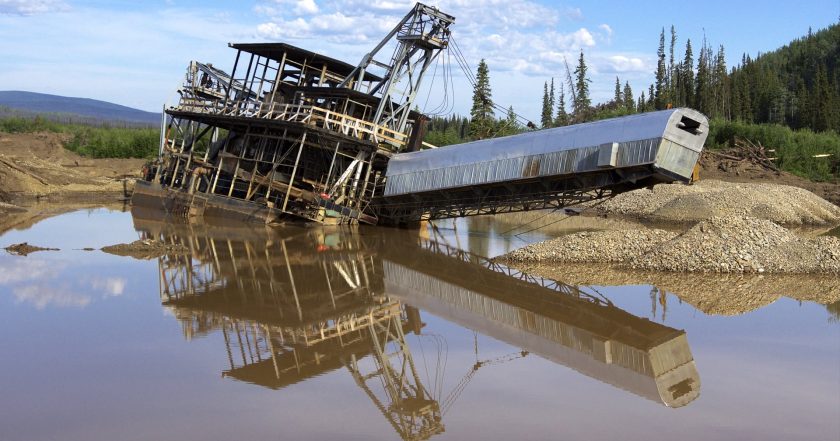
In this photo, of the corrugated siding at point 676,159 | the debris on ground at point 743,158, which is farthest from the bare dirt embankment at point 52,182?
the debris on ground at point 743,158

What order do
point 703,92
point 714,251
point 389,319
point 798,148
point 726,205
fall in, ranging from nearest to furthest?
1. point 389,319
2. point 714,251
3. point 726,205
4. point 798,148
5. point 703,92

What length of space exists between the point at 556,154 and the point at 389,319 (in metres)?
9.73

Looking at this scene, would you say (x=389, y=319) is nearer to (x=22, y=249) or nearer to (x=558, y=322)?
(x=558, y=322)

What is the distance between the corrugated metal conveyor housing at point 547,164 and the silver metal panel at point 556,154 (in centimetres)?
3

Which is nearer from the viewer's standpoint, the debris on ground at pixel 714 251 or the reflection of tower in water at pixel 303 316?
the reflection of tower in water at pixel 303 316

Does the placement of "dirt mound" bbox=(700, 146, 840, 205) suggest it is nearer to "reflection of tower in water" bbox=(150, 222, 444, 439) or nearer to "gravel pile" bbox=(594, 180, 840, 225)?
"gravel pile" bbox=(594, 180, 840, 225)

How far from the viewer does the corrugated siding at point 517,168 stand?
75.0 ft

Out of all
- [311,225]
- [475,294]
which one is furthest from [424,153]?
[475,294]

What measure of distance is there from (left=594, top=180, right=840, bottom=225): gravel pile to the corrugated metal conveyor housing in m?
Answer: 13.1

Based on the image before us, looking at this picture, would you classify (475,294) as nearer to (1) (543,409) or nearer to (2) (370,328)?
(2) (370,328)

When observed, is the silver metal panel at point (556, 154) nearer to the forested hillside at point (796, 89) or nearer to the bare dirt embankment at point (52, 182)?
the bare dirt embankment at point (52, 182)

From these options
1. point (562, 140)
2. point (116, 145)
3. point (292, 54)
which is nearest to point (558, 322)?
point (562, 140)

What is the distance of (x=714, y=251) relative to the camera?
22250mm

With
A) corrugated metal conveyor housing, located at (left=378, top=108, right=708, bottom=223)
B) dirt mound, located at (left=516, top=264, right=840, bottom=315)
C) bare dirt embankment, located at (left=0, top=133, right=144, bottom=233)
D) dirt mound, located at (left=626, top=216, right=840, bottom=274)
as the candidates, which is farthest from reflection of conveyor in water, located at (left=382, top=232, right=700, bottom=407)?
bare dirt embankment, located at (left=0, top=133, right=144, bottom=233)
